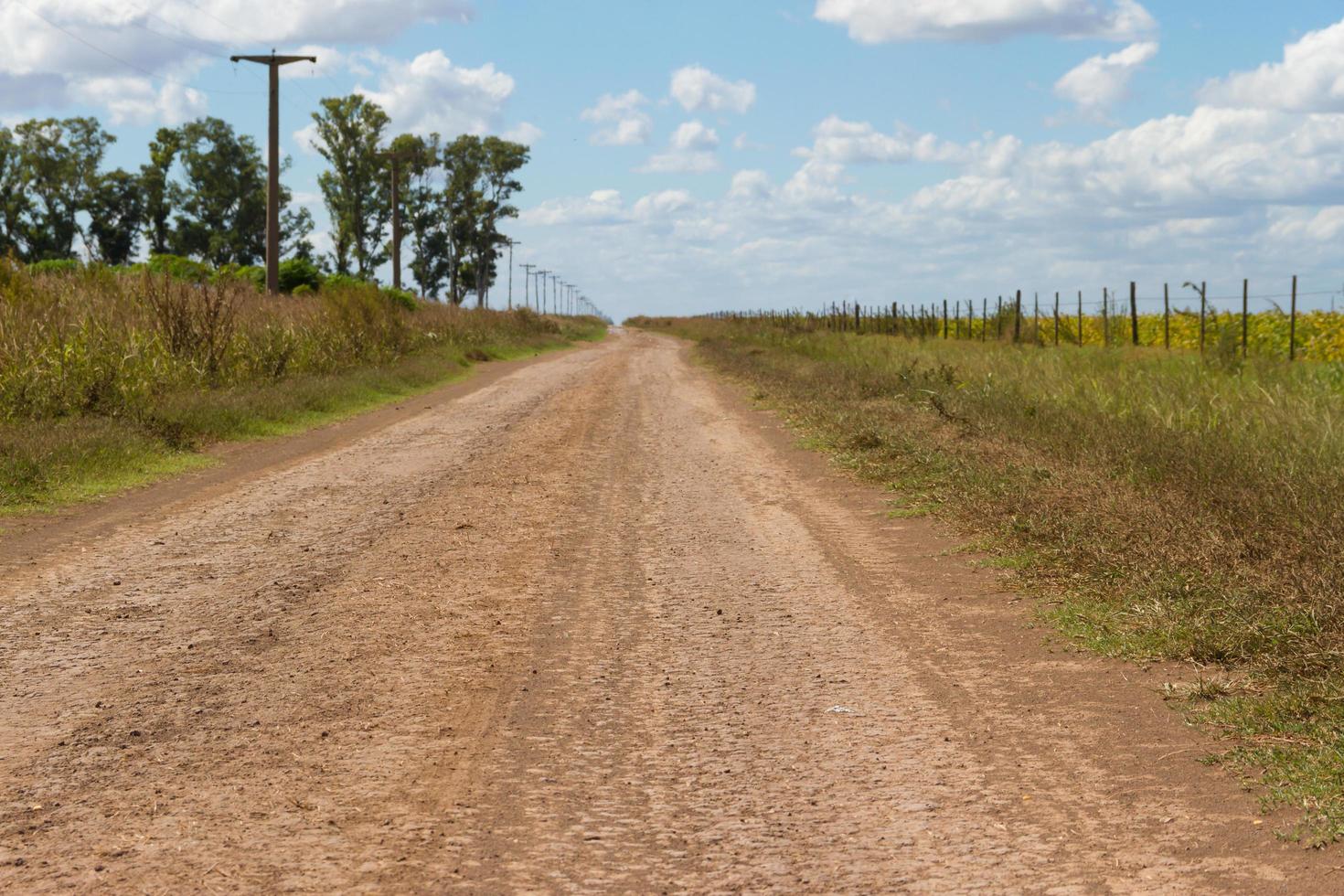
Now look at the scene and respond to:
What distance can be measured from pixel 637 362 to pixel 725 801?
28763 mm

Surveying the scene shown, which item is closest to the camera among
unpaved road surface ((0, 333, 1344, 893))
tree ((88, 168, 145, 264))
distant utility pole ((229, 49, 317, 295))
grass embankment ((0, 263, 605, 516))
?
→ unpaved road surface ((0, 333, 1344, 893))

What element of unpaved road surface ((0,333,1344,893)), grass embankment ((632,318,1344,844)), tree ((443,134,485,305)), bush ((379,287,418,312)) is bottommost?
unpaved road surface ((0,333,1344,893))

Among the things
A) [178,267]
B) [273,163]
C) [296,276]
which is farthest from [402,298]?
[273,163]

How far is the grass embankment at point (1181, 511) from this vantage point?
472 centimetres

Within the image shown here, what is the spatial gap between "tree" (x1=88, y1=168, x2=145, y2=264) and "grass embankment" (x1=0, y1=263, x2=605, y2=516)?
4849 cm

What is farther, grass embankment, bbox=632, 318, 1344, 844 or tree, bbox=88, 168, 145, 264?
tree, bbox=88, 168, 145, 264

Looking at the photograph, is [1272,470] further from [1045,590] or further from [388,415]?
[388,415]

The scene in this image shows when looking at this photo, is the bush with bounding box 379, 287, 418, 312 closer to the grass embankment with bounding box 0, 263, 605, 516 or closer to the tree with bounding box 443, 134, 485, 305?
the grass embankment with bounding box 0, 263, 605, 516

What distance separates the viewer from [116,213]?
68562 millimetres

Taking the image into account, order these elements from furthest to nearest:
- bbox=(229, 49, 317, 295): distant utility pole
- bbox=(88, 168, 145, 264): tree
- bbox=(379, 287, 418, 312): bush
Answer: bbox=(88, 168, 145, 264): tree, bbox=(379, 287, 418, 312): bush, bbox=(229, 49, 317, 295): distant utility pole

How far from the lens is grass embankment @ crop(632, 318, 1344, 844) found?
15.5ft

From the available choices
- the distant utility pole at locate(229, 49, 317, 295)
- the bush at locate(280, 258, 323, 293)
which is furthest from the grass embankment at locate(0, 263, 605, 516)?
the bush at locate(280, 258, 323, 293)

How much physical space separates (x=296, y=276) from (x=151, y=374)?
23.6 meters

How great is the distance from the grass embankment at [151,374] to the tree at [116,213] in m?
48.5
